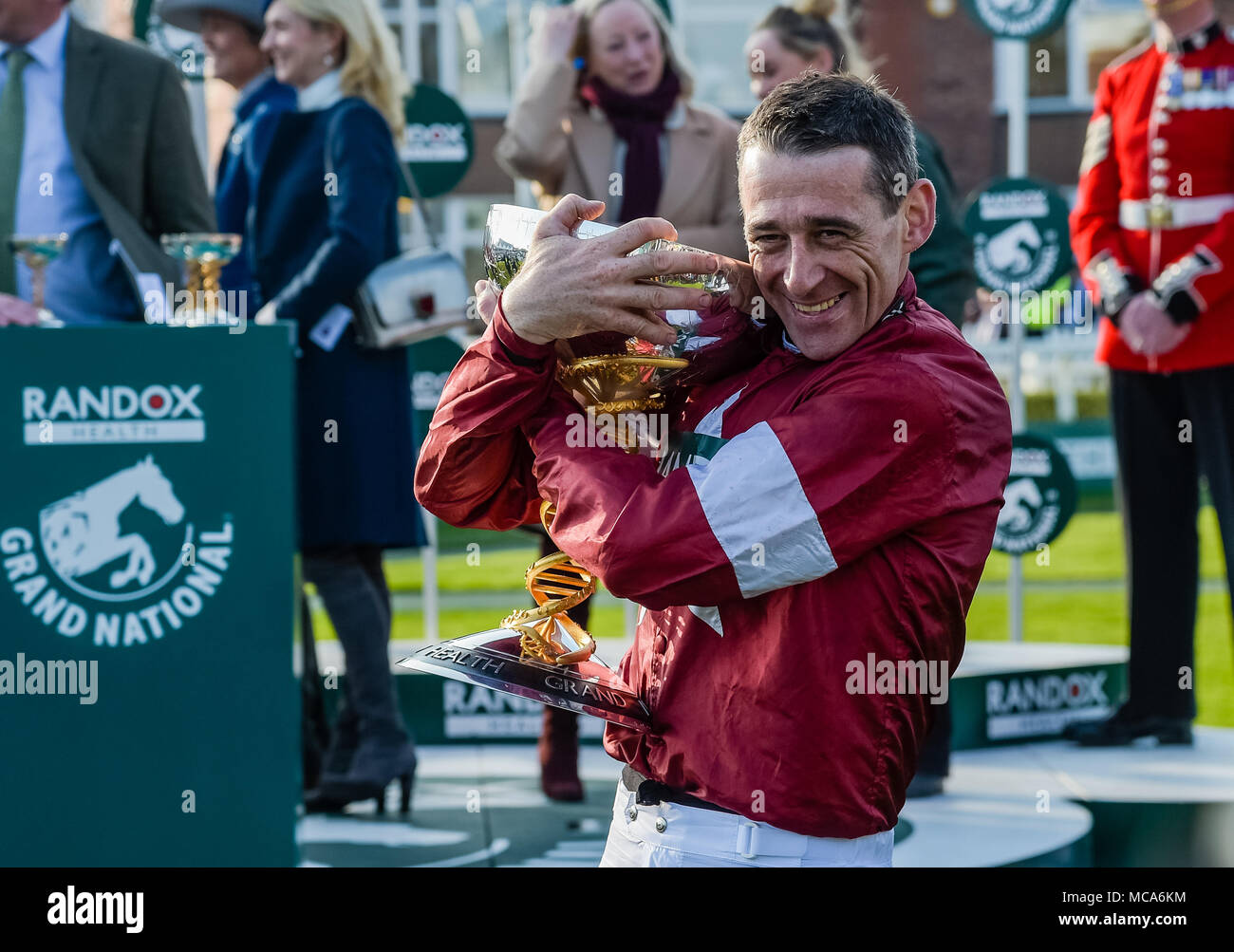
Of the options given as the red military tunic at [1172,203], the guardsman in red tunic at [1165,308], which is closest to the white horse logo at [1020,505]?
the guardsman in red tunic at [1165,308]

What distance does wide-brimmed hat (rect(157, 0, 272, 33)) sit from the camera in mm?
4406

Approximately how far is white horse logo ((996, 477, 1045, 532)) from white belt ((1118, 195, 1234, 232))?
1.00m

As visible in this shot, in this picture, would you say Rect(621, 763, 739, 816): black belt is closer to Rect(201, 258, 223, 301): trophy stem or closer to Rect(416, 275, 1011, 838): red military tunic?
Rect(416, 275, 1011, 838): red military tunic

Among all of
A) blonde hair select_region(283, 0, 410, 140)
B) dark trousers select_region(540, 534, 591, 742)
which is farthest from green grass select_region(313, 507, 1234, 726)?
blonde hair select_region(283, 0, 410, 140)

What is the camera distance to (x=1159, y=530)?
476 cm

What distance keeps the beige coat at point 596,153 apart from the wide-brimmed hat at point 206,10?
0.86 metres

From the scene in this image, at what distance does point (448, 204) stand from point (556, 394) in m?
14.1

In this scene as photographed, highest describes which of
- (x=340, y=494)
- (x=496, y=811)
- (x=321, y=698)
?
(x=340, y=494)

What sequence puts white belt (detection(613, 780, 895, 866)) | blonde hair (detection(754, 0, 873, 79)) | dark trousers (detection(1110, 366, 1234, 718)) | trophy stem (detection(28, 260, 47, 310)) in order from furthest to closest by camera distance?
dark trousers (detection(1110, 366, 1234, 718)), blonde hair (detection(754, 0, 873, 79)), trophy stem (detection(28, 260, 47, 310)), white belt (detection(613, 780, 895, 866))

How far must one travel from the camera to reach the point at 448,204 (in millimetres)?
15414

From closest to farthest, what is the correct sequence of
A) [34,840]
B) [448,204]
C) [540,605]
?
[540,605] < [34,840] < [448,204]
